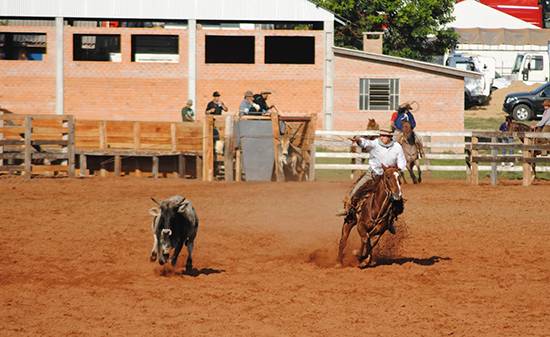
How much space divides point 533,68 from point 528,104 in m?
13.5

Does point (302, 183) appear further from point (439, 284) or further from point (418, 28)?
point (418, 28)

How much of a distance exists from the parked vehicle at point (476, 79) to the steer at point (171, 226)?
42.2 m

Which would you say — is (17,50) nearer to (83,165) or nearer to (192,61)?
(192,61)

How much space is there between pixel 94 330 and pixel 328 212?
11373 millimetres

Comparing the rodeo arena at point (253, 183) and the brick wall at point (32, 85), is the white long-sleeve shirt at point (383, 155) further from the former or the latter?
the brick wall at point (32, 85)

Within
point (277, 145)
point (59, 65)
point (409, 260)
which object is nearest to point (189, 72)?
point (59, 65)

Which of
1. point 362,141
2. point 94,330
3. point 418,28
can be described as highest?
point 418,28

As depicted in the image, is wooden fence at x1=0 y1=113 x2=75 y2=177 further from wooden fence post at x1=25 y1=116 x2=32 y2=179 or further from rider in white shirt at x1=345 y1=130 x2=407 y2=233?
rider in white shirt at x1=345 y1=130 x2=407 y2=233

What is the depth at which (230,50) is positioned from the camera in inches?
1843

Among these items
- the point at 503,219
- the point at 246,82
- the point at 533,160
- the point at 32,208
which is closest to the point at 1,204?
the point at 32,208

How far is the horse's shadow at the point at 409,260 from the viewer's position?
50.6 feet

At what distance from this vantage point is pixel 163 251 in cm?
1355

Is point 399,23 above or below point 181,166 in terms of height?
above

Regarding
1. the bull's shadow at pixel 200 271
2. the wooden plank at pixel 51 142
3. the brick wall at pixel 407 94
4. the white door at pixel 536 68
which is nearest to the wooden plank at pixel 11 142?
the wooden plank at pixel 51 142
